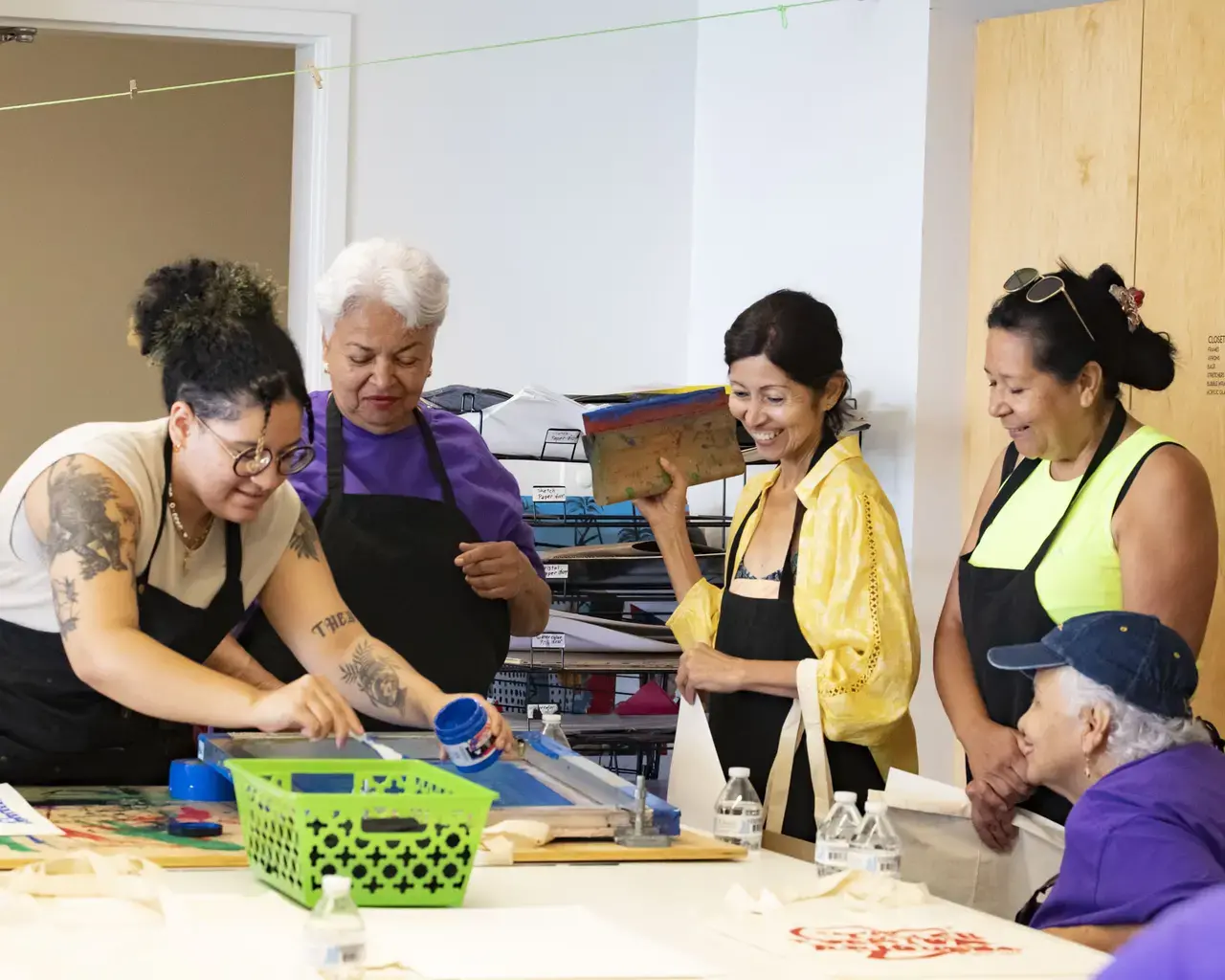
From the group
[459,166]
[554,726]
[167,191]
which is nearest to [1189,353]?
[554,726]

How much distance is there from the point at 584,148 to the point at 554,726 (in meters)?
2.78

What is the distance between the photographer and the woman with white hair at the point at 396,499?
103 inches

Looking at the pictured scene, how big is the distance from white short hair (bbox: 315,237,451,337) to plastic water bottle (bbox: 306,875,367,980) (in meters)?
1.37

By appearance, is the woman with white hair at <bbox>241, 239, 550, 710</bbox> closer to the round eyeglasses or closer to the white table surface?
the round eyeglasses

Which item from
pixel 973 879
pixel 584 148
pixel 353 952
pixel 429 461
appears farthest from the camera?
pixel 584 148

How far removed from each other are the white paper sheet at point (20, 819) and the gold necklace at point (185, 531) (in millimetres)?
369

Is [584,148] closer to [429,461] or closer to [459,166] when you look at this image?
[459,166]

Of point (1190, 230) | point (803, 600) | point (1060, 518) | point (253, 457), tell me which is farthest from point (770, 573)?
point (1190, 230)

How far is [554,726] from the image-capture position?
8.05 feet

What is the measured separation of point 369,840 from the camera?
1654 millimetres

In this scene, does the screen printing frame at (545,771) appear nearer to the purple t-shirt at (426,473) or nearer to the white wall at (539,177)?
the purple t-shirt at (426,473)

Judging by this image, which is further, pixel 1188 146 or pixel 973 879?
pixel 1188 146

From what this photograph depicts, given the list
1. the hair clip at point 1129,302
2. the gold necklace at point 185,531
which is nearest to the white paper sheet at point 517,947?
the gold necklace at point 185,531

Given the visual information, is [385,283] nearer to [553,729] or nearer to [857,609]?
[553,729]
